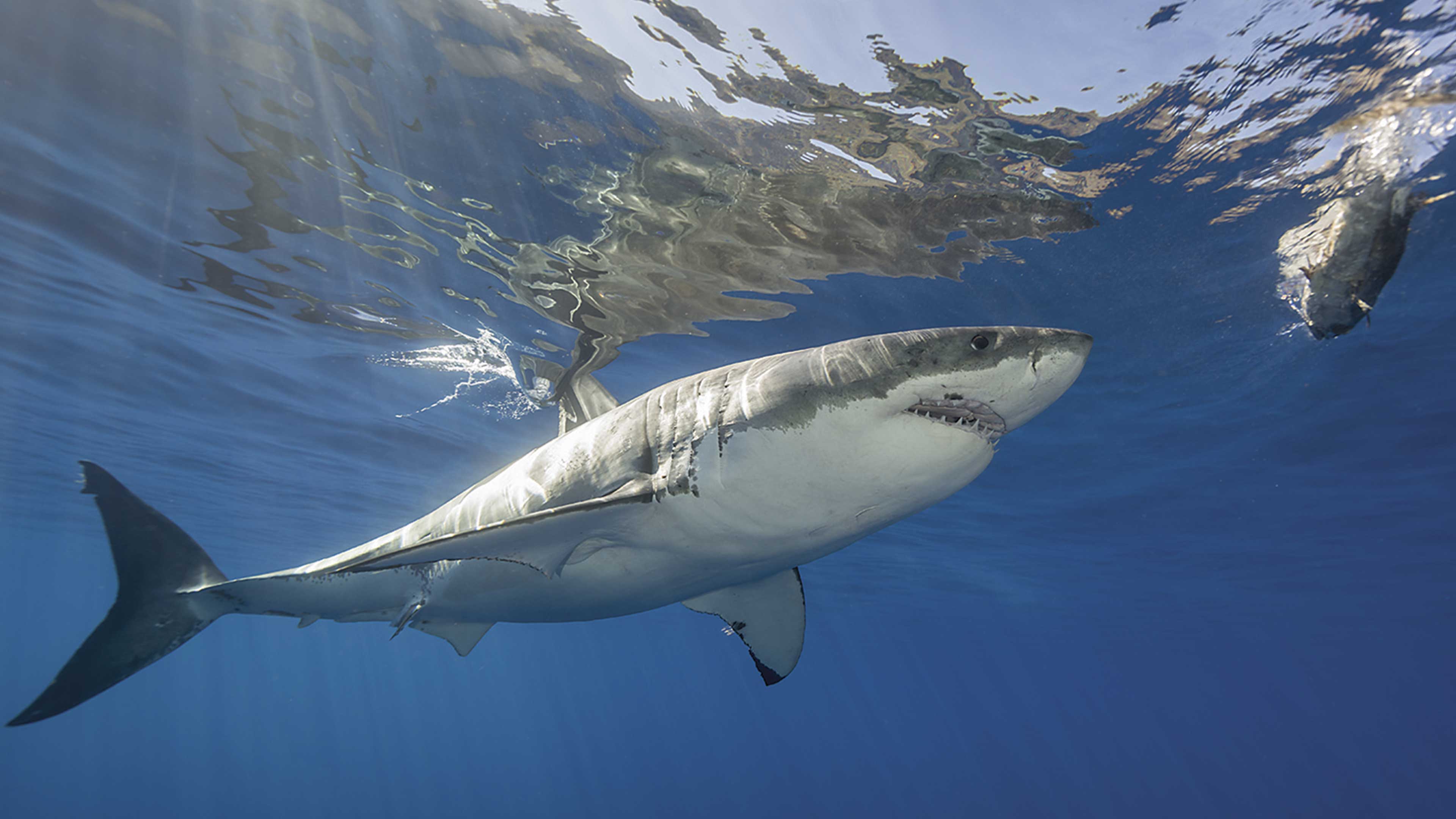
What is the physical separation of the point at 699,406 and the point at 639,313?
8134 mm

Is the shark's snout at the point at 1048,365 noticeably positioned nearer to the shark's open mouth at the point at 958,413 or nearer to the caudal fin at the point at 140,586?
the shark's open mouth at the point at 958,413

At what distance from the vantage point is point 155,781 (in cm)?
8994

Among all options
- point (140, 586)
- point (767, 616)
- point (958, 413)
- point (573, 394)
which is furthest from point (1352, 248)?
point (140, 586)

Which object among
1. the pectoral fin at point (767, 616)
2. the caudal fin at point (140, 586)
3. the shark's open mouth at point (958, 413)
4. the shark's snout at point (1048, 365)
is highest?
the shark's snout at point (1048, 365)

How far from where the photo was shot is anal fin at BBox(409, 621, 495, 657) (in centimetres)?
552

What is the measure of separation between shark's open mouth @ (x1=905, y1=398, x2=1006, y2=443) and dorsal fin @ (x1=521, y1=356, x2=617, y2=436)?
5.29 m

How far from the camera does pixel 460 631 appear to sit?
223 inches

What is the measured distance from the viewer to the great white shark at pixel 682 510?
2680mm

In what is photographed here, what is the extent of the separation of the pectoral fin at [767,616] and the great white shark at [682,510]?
0.02 meters

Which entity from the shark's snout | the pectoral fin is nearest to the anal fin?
the pectoral fin

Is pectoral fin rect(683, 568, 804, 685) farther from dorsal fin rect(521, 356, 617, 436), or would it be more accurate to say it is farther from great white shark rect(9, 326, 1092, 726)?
dorsal fin rect(521, 356, 617, 436)

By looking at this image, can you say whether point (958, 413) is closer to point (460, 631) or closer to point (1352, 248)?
point (460, 631)

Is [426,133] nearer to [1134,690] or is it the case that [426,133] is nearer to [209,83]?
[209,83]

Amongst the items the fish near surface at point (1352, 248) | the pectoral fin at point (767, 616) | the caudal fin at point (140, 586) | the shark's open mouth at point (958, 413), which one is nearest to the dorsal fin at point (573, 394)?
the pectoral fin at point (767, 616)
